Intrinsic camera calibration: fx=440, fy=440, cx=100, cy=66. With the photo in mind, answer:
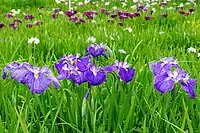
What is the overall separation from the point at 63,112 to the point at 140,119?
12.1 inches

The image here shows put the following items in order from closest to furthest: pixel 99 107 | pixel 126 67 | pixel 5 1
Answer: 1. pixel 126 67
2. pixel 99 107
3. pixel 5 1

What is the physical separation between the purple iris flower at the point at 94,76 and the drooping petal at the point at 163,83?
19 centimetres

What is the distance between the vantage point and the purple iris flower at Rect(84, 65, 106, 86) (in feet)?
4.83

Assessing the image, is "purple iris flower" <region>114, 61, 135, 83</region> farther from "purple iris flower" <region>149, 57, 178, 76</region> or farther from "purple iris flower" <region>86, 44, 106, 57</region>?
"purple iris flower" <region>86, 44, 106, 57</region>

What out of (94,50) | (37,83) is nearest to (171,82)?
(37,83)

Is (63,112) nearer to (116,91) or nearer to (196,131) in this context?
(116,91)

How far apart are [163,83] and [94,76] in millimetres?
232

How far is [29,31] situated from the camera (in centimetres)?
424

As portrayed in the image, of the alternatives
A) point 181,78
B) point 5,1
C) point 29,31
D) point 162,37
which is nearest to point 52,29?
point 29,31

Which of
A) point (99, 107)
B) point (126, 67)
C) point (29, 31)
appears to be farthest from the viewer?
point (29, 31)

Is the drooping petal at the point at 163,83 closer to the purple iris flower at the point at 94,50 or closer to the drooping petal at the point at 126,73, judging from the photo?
the drooping petal at the point at 126,73

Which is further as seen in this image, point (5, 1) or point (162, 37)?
point (5, 1)

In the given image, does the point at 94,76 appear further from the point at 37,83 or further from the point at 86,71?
the point at 37,83

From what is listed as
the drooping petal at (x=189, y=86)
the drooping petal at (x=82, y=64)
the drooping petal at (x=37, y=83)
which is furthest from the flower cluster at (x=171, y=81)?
the drooping petal at (x=37, y=83)
